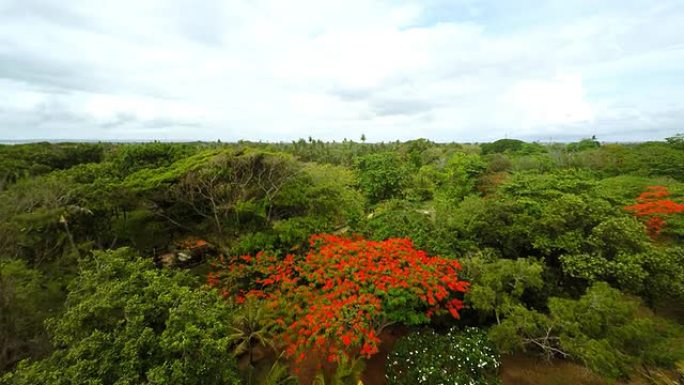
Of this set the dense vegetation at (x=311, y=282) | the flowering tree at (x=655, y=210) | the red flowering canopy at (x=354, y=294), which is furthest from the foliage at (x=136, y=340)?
the flowering tree at (x=655, y=210)

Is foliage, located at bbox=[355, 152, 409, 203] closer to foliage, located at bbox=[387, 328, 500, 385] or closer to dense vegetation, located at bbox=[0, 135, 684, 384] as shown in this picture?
dense vegetation, located at bbox=[0, 135, 684, 384]

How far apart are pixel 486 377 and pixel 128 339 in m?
Result: 8.20

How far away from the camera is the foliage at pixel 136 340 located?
4.48 meters

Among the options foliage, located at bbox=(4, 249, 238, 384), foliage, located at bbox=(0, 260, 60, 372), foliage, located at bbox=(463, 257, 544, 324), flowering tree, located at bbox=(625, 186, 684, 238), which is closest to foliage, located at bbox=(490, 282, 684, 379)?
foliage, located at bbox=(463, 257, 544, 324)

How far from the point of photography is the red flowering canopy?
740cm

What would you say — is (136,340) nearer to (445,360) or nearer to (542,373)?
(445,360)

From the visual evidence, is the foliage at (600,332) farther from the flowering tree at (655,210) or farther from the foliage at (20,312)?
the foliage at (20,312)

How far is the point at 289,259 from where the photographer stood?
987cm

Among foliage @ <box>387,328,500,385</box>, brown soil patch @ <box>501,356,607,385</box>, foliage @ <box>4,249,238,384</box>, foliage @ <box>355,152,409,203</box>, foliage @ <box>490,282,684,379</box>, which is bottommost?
brown soil patch @ <box>501,356,607,385</box>

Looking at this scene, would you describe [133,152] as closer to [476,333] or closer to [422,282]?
[422,282]

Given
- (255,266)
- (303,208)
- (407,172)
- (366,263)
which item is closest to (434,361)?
(366,263)

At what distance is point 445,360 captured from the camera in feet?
26.3

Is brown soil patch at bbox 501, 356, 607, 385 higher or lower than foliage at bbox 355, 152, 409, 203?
lower

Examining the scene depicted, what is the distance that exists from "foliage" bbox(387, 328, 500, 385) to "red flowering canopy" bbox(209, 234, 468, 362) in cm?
80
